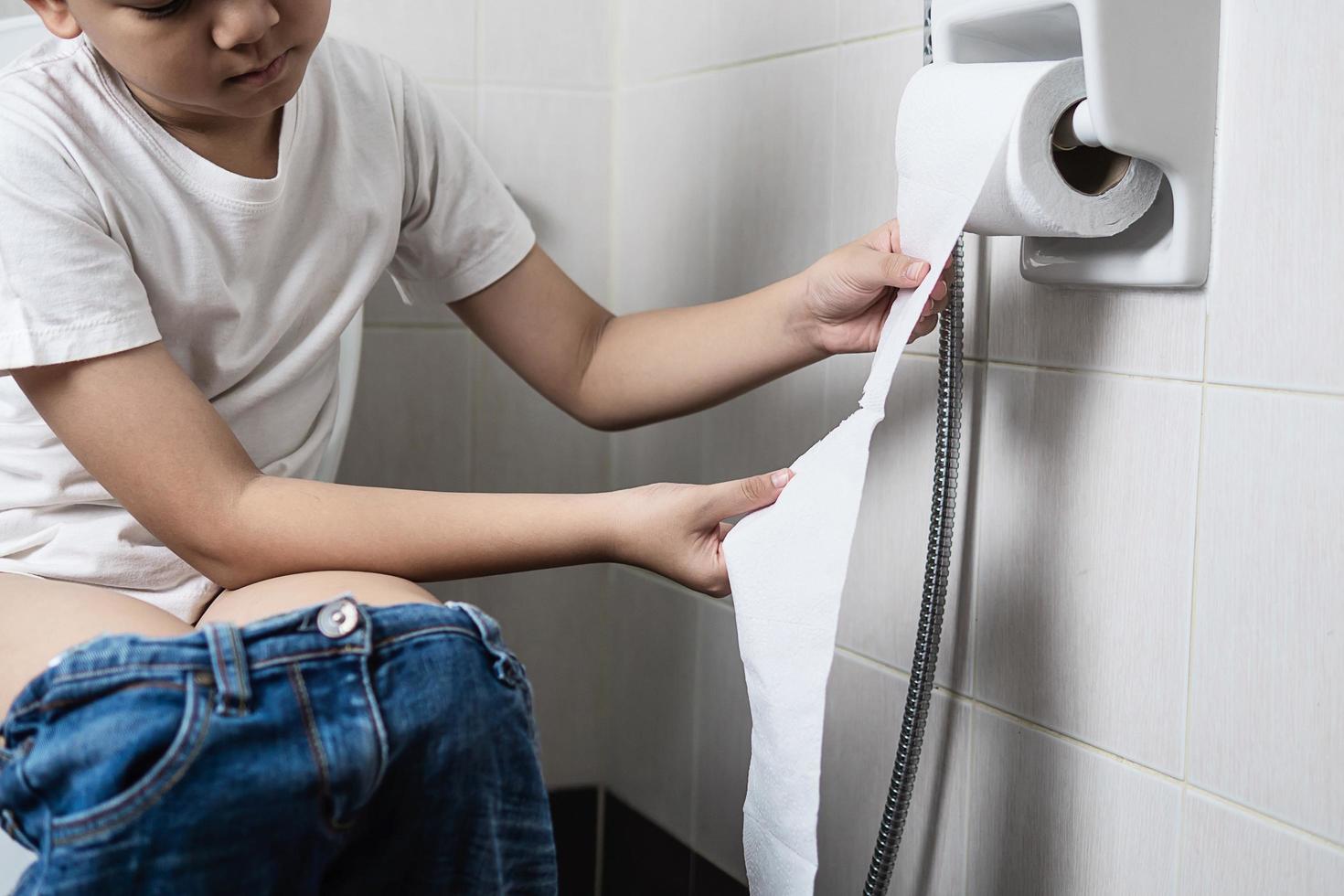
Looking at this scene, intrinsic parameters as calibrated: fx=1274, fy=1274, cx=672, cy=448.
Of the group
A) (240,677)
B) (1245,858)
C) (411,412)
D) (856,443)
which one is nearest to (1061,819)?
(1245,858)

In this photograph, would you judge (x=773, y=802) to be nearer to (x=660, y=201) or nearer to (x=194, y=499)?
(x=194, y=499)

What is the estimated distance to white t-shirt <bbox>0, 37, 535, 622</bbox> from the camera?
73cm

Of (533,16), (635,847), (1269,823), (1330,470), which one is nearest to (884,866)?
(1269,823)

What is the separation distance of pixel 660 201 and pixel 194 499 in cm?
63

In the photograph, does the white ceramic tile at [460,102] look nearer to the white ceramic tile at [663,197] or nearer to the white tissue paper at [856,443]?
the white ceramic tile at [663,197]

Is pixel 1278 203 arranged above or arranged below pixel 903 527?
above

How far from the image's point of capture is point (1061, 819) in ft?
2.60

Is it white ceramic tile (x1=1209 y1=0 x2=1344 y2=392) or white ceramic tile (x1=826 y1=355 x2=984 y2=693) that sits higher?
white ceramic tile (x1=1209 y1=0 x2=1344 y2=392)

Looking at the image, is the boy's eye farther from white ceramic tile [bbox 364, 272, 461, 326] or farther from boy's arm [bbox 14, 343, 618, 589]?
white ceramic tile [bbox 364, 272, 461, 326]

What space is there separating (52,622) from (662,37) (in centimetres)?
78

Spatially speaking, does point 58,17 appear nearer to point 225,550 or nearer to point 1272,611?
point 225,550

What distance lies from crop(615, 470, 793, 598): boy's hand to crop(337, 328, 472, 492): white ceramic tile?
60 centimetres

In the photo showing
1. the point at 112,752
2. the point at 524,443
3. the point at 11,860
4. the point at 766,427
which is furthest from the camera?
the point at 524,443

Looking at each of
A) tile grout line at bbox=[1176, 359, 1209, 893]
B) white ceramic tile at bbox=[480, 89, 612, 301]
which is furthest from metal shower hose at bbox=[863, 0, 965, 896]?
white ceramic tile at bbox=[480, 89, 612, 301]
